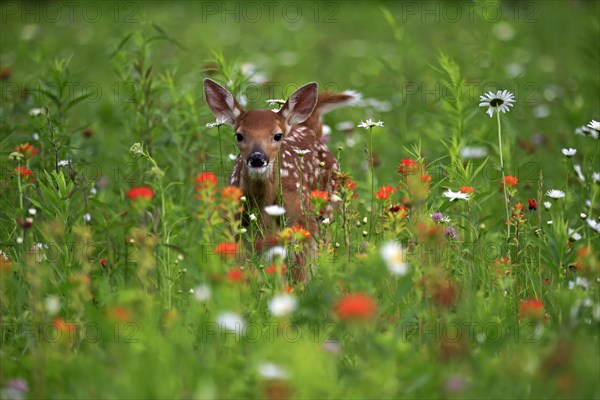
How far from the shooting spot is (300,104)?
4.94 metres

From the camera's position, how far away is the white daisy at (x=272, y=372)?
8.02 feet

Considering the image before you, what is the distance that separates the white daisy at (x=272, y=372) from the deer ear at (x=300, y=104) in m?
2.56

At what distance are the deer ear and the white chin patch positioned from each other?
424 millimetres

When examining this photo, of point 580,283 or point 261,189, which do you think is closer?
point 580,283

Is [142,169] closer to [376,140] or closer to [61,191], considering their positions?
[61,191]

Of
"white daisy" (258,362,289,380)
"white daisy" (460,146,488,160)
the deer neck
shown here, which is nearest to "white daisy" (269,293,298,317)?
"white daisy" (258,362,289,380)

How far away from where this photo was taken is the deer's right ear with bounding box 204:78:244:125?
4758mm

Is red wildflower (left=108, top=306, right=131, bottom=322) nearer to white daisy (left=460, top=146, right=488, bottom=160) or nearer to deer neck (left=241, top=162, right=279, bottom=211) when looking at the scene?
deer neck (left=241, top=162, right=279, bottom=211)

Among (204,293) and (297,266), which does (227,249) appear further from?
(297,266)

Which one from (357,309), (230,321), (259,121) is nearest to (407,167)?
(259,121)

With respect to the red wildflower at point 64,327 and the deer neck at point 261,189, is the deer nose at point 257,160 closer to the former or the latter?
the deer neck at point 261,189

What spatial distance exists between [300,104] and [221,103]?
47 cm

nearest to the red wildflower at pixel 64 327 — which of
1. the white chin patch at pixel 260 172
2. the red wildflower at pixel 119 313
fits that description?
the red wildflower at pixel 119 313

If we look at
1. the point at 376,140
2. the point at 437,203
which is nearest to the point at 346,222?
the point at 437,203
